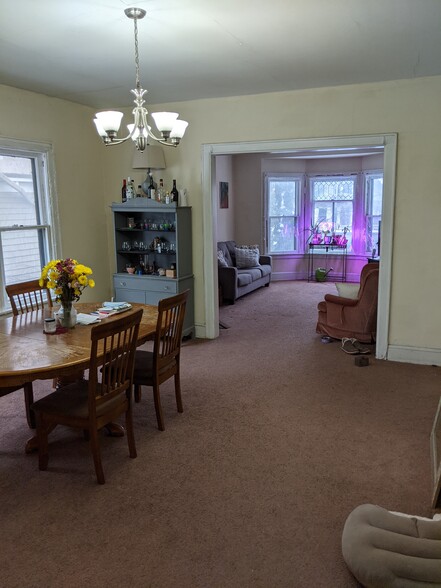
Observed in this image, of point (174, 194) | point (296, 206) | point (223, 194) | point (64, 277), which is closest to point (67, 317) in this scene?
point (64, 277)

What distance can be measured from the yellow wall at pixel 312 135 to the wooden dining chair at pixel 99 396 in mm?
2752

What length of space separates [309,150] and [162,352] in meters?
2.83

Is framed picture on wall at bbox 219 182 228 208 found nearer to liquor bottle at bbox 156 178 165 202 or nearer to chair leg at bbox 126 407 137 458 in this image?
liquor bottle at bbox 156 178 165 202

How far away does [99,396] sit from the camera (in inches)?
110

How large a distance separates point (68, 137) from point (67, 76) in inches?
44.8

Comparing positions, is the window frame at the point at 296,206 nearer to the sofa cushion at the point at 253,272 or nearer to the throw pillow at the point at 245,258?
the throw pillow at the point at 245,258

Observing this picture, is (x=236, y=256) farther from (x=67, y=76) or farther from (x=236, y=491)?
(x=236, y=491)

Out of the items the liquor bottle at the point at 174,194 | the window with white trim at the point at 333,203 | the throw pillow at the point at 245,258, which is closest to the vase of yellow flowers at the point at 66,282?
the liquor bottle at the point at 174,194

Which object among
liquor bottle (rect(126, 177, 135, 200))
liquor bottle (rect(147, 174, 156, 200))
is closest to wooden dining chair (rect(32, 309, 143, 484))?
liquor bottle (rect(147, 174, 156, 200))

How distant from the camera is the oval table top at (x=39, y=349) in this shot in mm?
2607

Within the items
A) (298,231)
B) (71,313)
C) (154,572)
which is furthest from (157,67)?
(298,231)

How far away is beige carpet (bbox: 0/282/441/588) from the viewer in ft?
7.26

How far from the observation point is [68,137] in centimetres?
525

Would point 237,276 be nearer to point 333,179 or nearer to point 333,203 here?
point 333,203
